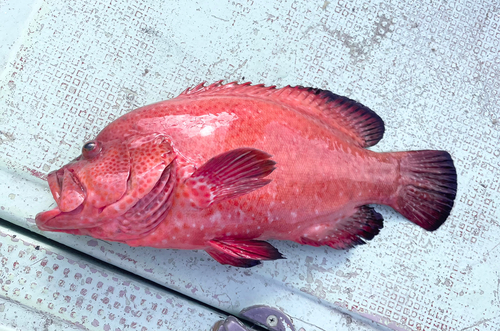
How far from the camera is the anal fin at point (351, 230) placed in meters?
2.36

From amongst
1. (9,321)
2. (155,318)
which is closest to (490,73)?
(155,318)

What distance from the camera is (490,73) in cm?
286

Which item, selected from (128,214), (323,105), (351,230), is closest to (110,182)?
(128,214)

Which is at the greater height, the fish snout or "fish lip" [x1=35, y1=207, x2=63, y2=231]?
the fish snout

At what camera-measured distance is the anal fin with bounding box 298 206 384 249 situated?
2.36 metres

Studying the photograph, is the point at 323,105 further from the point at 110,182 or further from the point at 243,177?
the point at 110,182

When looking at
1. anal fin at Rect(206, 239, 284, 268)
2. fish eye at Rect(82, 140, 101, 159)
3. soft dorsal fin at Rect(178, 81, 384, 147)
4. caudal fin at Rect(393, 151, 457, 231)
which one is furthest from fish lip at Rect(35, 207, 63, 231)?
caudal fin at Rect(393, 151, 457, 231)

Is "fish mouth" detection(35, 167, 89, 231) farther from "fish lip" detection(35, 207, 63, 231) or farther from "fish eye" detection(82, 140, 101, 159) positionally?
"fish eye" detection(82, 140, 101, 159)

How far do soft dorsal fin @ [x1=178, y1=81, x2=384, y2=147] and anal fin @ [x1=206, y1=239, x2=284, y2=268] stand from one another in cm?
79

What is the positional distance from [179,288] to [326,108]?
1.41 meters

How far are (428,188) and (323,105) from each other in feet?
A: 2.76

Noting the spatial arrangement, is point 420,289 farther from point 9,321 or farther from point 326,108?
point 9,321

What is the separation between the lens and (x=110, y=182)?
183 centimetres

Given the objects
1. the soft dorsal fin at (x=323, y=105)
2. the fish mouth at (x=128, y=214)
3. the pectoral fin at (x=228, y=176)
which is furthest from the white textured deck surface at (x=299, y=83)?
the pectoral fin at (x=228, y=176)
